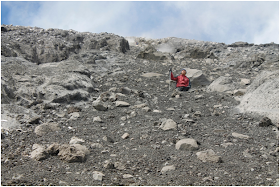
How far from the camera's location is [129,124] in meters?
5.88

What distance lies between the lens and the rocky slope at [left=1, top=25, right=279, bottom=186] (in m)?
3.77

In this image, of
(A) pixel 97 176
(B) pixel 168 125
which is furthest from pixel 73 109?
(A) pixel 97 176

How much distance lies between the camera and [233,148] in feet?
15.0

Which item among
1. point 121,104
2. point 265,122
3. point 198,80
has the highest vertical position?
point 198,80

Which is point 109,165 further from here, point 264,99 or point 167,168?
point 264,99

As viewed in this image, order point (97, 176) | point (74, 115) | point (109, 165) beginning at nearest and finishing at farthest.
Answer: point (97, 176) < point (109, 165) < point (74, 115)

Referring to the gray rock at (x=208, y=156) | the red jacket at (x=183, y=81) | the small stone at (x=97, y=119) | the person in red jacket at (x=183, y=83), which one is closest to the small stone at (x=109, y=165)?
the gray rock at (x=208, y=156)

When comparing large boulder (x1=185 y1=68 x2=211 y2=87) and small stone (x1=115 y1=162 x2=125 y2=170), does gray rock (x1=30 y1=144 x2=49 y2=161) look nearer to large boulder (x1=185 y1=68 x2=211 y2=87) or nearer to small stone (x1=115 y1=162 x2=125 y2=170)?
small stone (x1=115 y1=162 x2=125 y2=170)

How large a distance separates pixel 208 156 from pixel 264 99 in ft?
8.79

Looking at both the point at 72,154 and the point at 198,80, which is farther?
the point at 198,80

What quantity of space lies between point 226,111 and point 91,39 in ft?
30.6

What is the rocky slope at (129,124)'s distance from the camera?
3.77 m

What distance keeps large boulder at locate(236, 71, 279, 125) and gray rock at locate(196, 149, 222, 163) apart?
192 centimetres

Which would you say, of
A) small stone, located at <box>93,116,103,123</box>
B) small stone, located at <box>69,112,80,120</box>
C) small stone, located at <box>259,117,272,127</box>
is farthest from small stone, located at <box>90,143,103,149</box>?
small stone, located at <box>259,117,272,127</box>
